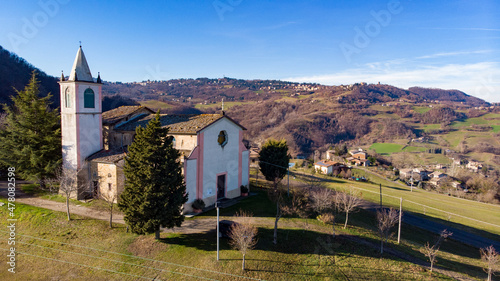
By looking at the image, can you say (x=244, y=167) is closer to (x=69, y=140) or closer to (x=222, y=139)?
(x=222, y=139)

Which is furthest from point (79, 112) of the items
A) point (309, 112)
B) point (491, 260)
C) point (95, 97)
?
point (309, 112)

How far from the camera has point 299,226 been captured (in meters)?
21.0

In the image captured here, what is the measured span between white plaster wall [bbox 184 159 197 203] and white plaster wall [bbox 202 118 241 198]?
1183 mm

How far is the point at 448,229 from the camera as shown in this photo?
28.8 meters

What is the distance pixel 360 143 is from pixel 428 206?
81.1 meters

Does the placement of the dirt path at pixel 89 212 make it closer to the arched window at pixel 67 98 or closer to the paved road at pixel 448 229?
the arched window at pixel 67 98

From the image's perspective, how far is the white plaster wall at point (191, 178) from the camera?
22.0 meters

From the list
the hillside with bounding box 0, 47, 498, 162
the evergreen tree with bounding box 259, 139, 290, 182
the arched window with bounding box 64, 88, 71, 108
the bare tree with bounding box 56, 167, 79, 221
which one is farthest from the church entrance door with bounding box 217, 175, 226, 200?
the hillside with bounding box 0, 47, 498, 162

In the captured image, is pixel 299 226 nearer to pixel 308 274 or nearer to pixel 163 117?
pixel 308 274

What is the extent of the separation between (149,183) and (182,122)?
9.50 metres

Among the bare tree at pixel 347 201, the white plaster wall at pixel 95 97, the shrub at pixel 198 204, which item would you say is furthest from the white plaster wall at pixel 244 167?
the white plaster wall at pixel 95 97

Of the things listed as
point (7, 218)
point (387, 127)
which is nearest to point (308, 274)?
point (7, 218)

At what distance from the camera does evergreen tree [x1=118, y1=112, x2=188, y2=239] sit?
16.7 metres

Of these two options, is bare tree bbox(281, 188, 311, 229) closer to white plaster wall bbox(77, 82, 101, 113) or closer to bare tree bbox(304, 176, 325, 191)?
bare tree bbox(304, 176, 325, 191)
